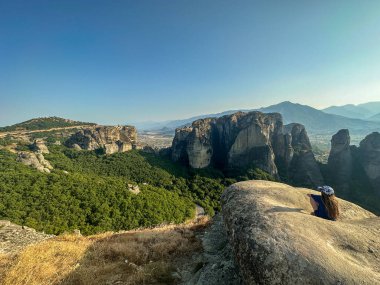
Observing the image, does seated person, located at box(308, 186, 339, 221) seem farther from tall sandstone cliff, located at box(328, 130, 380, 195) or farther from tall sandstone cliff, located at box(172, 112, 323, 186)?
tall sandstone cliff, located at box(328, 130, 380, 195)

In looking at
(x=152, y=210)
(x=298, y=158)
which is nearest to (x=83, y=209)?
(x=152, y=210)

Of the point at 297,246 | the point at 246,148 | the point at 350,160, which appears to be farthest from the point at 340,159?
the point at 297,246

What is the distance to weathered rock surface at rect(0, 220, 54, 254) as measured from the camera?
470 inches

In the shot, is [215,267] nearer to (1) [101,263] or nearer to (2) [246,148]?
(1) [101,263]

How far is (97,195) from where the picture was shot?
41.5 metres

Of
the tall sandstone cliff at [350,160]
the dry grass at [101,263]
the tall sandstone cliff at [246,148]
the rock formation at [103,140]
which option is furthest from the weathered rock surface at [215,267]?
the rock formation at [103,140]

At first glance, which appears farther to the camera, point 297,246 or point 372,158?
point 372,158

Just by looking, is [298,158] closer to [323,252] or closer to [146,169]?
[146,169]

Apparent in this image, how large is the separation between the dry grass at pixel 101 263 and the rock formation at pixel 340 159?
76013 mm

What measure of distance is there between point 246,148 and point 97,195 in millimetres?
50426

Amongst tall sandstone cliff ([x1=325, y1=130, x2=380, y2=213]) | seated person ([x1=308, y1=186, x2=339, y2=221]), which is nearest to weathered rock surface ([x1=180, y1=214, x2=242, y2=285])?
seated person ([x1=308, y1=186, x2=339, y2=221])

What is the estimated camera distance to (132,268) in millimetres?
7059

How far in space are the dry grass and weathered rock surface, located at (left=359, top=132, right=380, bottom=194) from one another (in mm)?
76848

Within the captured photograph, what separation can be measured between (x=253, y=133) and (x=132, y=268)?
2808 inches
